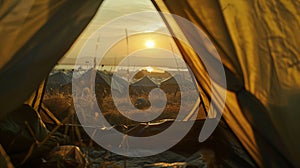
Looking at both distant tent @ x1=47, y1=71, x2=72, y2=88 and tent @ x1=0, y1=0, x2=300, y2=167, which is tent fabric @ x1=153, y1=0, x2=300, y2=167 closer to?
tent @ x1=0, y1=0, x2=300, y2=167

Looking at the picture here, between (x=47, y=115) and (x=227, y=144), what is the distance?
2.29 metres

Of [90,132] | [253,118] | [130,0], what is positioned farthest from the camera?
[90,132]

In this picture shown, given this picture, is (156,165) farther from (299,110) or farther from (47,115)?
(47,115)

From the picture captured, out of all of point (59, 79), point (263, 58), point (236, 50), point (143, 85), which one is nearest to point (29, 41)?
point (236, 50)

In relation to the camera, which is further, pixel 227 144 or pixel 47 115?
pixel 47 115

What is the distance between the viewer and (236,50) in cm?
238

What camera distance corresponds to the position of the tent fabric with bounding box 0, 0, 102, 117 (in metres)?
2.14

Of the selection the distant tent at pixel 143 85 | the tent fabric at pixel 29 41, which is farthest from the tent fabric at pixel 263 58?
the distant tent at pixel 143 85

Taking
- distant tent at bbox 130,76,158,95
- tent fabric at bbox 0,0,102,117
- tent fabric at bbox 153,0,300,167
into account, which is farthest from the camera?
distant tent at bbox 130,76,158,95

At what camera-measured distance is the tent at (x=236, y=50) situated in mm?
2160

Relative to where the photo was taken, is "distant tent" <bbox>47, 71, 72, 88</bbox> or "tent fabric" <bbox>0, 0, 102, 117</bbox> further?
"distant tent" <bbox>47, 71, 72, 88</bbox>

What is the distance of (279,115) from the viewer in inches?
91.3

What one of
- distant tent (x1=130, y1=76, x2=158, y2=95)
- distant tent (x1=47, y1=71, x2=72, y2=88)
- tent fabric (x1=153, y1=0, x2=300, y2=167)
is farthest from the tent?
distant tent (x1=47, y1=71, x2=72, y2=88)

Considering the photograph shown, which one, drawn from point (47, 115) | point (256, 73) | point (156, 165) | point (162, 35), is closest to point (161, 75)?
point (162, 35)
